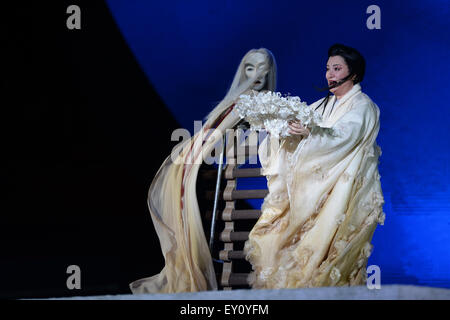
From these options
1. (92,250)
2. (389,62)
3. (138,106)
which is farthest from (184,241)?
(389,62)

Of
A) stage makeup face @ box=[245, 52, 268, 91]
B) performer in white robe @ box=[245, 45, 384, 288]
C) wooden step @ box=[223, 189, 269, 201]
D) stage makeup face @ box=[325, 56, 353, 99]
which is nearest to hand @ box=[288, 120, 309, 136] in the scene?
performer in white robe @ box=[245, 45, 384, 288]

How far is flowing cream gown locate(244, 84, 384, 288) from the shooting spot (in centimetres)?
360

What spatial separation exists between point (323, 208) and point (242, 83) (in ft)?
4.14

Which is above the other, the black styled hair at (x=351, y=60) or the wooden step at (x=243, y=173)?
the black styled hair at (x=351, y=60)

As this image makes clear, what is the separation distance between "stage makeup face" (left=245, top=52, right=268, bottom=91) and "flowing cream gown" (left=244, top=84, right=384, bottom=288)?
75cm

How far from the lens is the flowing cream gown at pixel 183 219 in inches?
165

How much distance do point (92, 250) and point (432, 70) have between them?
2573mm

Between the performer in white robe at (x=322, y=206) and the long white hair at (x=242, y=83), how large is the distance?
0.75 metres

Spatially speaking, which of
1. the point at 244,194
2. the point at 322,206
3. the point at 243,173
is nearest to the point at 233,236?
the point at 244,194

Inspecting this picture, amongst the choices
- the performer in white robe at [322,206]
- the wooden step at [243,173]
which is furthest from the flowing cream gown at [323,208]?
the wooden step at [243,173]

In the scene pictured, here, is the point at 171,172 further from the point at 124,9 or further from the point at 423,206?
the point at 423,206

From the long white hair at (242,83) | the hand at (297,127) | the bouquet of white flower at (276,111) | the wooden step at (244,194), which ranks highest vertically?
the long white hair at (242,83)

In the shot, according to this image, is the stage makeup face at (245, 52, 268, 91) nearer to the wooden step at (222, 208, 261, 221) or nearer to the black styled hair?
the black styled hair

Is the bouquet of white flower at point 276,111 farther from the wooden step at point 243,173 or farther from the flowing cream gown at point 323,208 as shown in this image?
the wooden step at point 243,173
